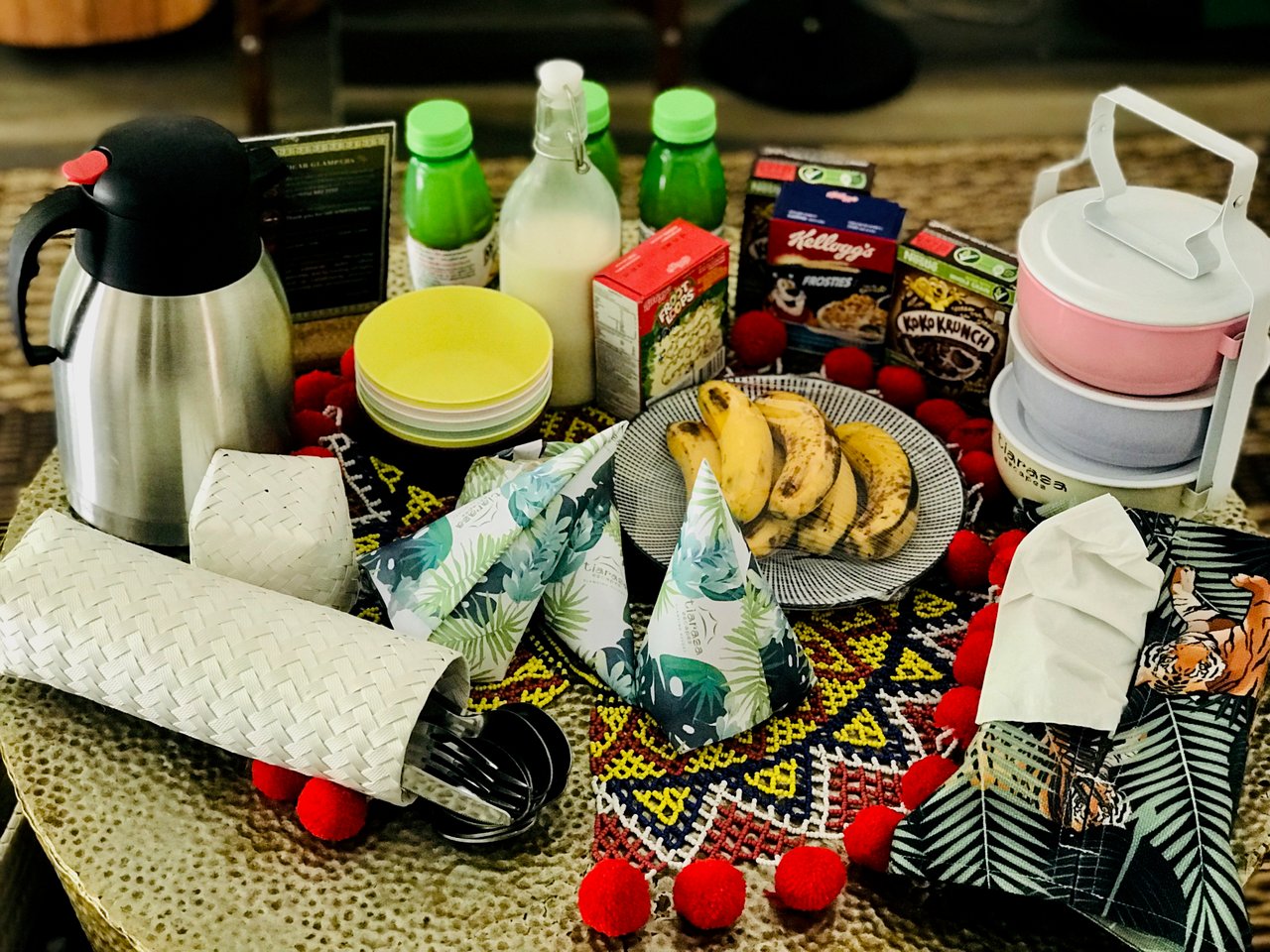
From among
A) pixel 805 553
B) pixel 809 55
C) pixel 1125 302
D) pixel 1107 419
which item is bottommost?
pixel 809 55

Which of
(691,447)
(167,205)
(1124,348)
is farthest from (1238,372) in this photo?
(167,205)

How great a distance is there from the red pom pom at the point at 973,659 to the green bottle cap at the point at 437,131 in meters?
0.59

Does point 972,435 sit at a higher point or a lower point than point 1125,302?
lower

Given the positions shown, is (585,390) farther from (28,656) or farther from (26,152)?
(26,152)

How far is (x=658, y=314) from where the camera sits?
1.16 metres

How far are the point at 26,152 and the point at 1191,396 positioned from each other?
6.76ft

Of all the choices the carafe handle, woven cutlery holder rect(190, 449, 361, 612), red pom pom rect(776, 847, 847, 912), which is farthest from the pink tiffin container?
the carafe handle

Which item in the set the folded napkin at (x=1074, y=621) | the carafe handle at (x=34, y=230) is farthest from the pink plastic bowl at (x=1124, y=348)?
the carafe handle at (x=34, y=230)

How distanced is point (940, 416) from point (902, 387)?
0.04 meters

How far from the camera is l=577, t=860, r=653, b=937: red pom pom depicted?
84cm

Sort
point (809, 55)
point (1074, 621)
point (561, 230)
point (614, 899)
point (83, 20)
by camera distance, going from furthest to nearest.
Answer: point (809, 55) → point (83, 20) → point (561, 230) → point (1074, 621) → point (614, 899)

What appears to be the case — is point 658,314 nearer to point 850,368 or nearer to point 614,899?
point 850,368

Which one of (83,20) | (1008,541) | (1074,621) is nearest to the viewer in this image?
(1074,621)

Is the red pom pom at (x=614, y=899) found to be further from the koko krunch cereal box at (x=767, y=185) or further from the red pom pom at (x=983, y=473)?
the koko krunch cereal box at (x=767, y=185)
